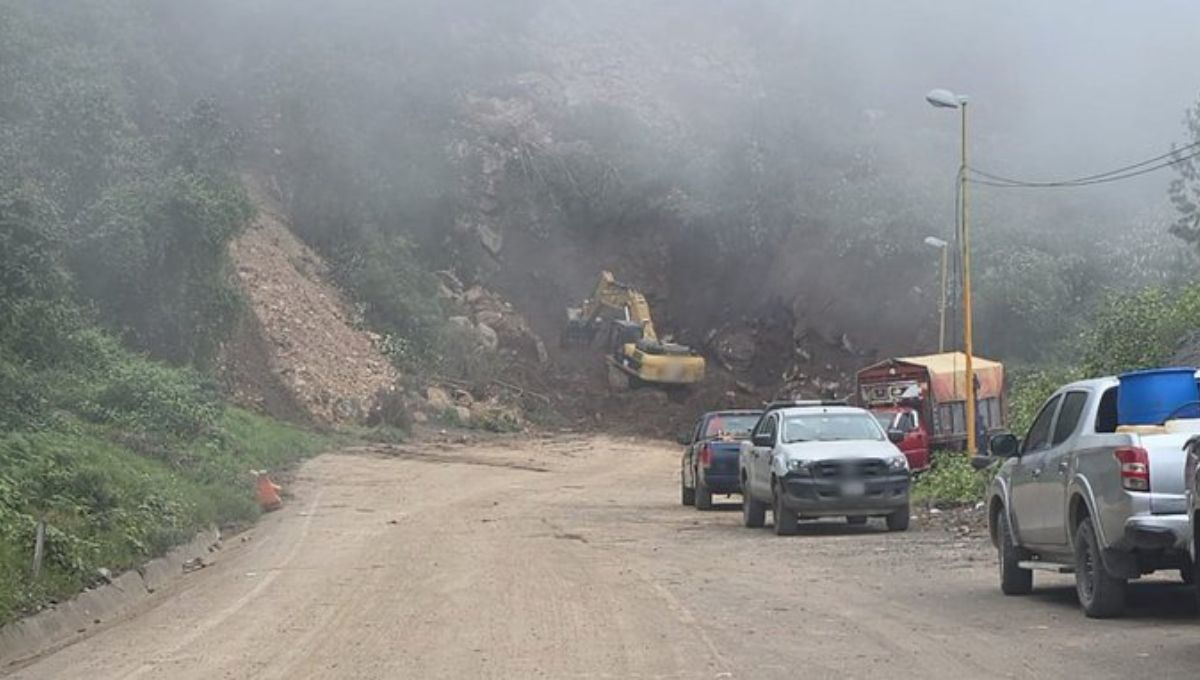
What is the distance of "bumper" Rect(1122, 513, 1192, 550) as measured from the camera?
11039 millimetres

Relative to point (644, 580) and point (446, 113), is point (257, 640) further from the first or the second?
point (446, 113)

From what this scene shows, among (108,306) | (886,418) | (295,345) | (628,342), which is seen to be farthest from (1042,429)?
(628,342)

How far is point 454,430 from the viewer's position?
51.6m

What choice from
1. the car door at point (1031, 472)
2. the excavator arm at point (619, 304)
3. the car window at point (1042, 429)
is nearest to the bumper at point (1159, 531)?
the car door at point (1031, 472)

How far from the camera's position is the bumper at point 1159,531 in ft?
36.2

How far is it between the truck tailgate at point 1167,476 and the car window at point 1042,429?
7.21 ft

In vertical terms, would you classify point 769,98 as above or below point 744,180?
above

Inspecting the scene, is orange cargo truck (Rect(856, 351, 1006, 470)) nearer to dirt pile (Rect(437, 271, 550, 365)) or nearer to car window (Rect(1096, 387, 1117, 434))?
dirt pile (Rect(437, 271, 550, 365))

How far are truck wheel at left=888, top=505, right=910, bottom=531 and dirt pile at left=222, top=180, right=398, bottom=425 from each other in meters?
27.5

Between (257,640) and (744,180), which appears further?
(744,180)

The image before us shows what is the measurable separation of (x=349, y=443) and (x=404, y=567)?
27088 mm

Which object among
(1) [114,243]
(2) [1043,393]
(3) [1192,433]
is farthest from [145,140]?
(3) [1192,433]

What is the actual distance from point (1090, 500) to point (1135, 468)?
0.74 meters

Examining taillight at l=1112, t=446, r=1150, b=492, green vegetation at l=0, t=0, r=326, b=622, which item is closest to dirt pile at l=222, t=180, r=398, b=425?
green vegetation at l=0, t=0, r=326, b=622
